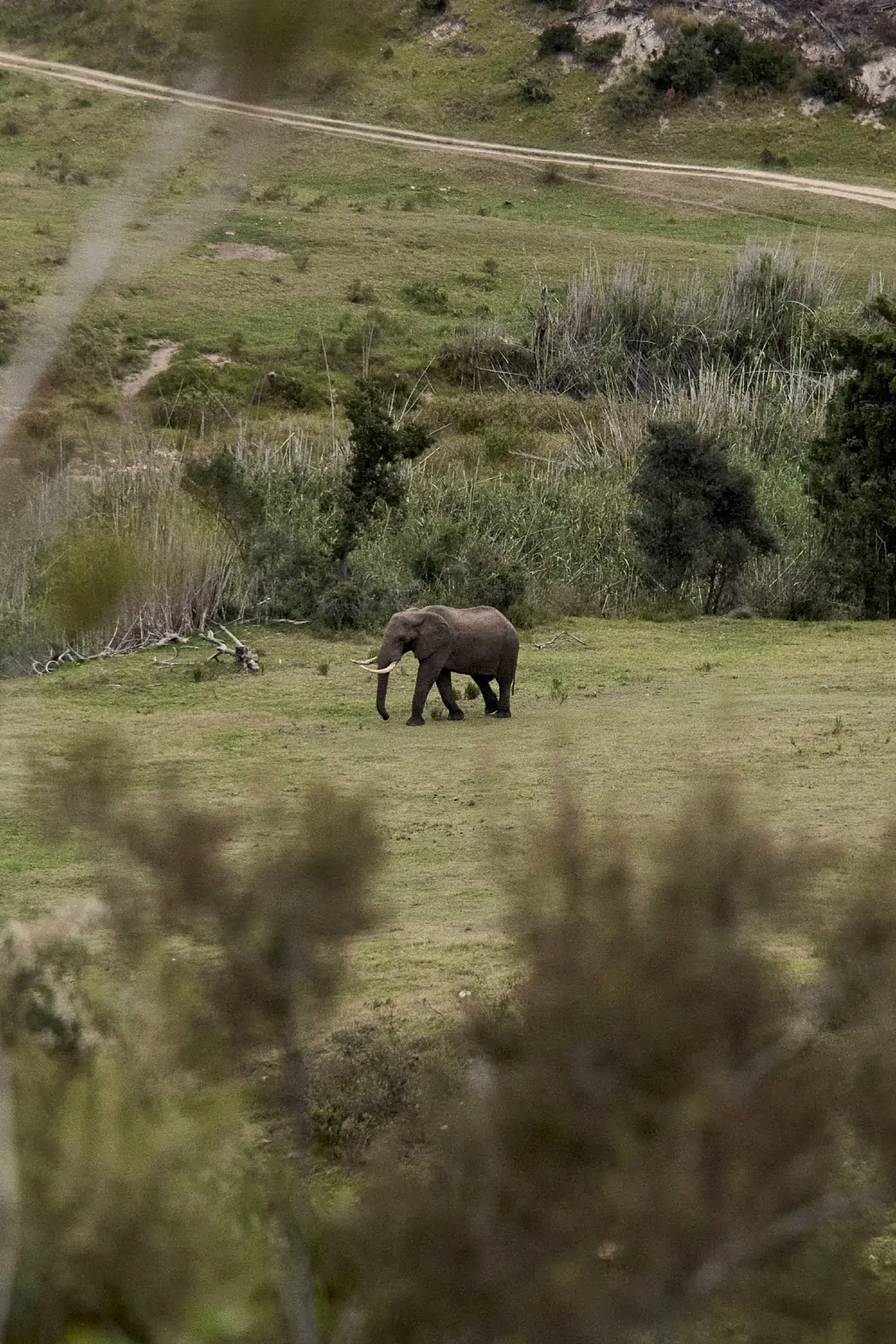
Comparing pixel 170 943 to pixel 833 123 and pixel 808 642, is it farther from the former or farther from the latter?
pixel 833 123

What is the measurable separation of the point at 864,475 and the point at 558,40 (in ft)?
121

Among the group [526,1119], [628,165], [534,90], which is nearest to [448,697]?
[526,1119]

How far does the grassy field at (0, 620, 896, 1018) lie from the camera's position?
25.0 ft

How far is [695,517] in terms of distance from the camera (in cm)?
1853

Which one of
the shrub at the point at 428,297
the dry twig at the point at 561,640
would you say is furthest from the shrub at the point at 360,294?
the dry twig at the point at 561,640

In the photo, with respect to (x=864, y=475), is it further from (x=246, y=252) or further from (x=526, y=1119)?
(x=246, y=252)

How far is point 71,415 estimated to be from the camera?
26.1 m

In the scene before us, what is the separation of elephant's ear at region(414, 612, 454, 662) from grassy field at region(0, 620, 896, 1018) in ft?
1.75

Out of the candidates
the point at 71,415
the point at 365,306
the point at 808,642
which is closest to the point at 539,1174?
the point at 808,642

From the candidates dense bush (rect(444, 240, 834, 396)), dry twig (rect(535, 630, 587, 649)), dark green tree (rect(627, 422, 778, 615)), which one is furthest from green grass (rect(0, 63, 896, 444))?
dry twig (rect(535, 630, 587, 649))

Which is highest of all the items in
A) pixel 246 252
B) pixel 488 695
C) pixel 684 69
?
pixel 684 69

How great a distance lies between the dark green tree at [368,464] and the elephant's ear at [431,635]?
554cm

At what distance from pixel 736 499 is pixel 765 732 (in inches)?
301

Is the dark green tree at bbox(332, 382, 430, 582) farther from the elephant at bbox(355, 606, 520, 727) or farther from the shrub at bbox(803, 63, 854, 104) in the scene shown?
the shrub at bbox(803, 63, 854, 104)
